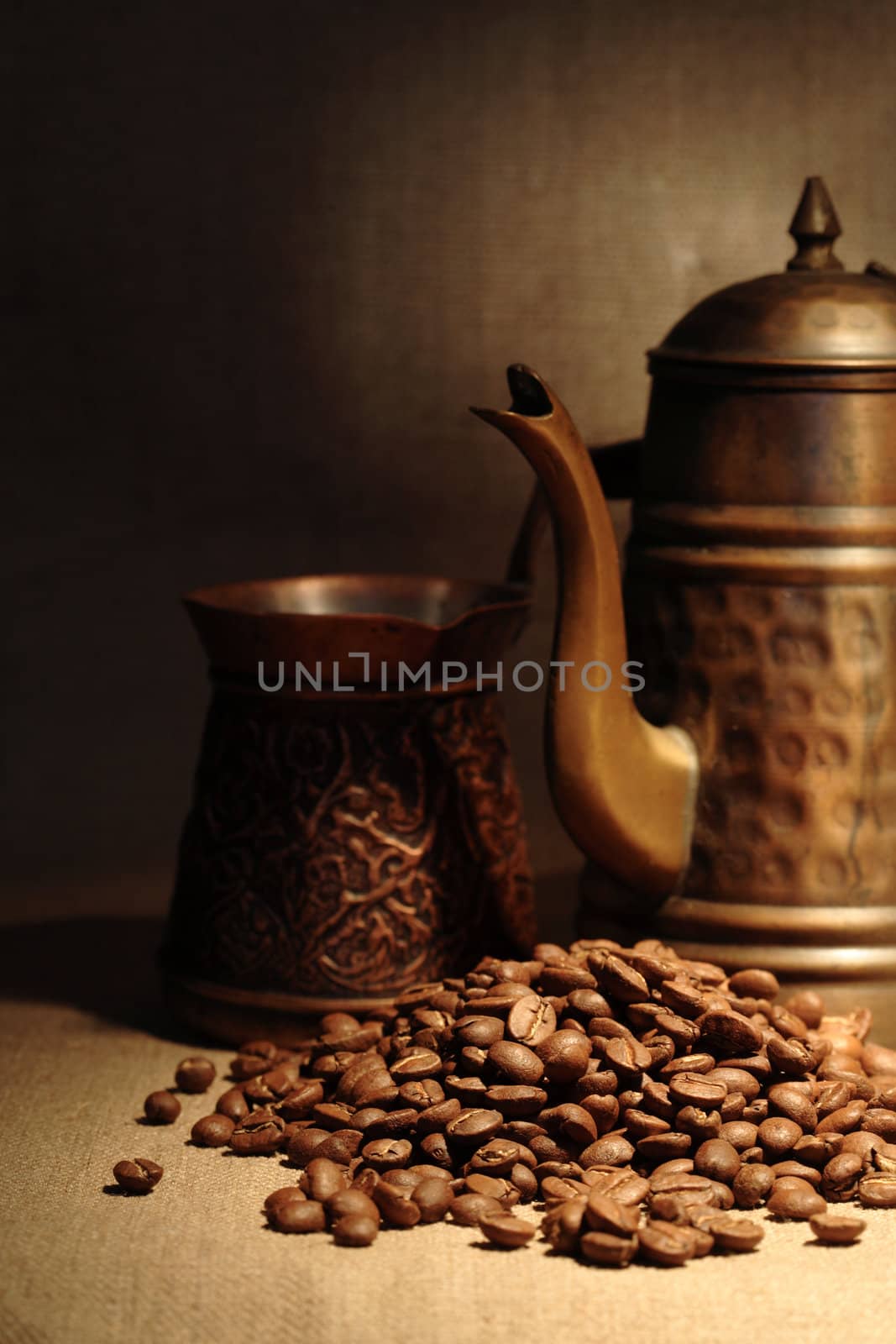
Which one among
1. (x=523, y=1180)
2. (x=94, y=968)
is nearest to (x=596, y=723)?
(x=523, y=1180)

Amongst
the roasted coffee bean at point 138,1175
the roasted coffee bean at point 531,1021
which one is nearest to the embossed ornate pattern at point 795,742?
the roasted coffee bean at point 531,1021

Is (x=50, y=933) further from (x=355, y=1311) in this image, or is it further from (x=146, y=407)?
(x=355, y=1311)

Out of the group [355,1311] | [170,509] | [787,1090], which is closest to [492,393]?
[170,509]

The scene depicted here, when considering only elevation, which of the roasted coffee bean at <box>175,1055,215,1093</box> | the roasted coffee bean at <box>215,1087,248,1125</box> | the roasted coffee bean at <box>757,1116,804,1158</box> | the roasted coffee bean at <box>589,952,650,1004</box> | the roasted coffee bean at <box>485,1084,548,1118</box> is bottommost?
the roasted coffee bean at <box>175,1055,215,1093</box>

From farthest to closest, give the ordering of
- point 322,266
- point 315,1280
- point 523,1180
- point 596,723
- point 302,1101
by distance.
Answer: point 322,266, point 596,723, point 302,1101, point 523,1180, point 315,1280

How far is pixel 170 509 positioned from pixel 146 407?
10cm

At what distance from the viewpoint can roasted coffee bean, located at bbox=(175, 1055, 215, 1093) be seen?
1460 millimetres

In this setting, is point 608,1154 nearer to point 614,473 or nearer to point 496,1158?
point 496,1158

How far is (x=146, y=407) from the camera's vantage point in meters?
2.16

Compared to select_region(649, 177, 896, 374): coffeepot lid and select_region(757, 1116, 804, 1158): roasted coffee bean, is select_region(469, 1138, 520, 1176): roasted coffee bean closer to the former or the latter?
select_region(757, 1116, 804, 1158): roasted coffee bean

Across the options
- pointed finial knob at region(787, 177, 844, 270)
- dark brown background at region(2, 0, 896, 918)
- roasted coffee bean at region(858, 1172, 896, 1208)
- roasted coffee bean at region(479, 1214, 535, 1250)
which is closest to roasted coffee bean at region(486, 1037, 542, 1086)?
roasted coffee bean at region(479, 1214, 535, 1250)

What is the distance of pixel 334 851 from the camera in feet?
4.99

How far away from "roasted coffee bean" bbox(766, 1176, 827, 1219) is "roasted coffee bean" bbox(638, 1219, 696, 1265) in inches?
3.3

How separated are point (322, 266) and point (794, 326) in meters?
0.79
